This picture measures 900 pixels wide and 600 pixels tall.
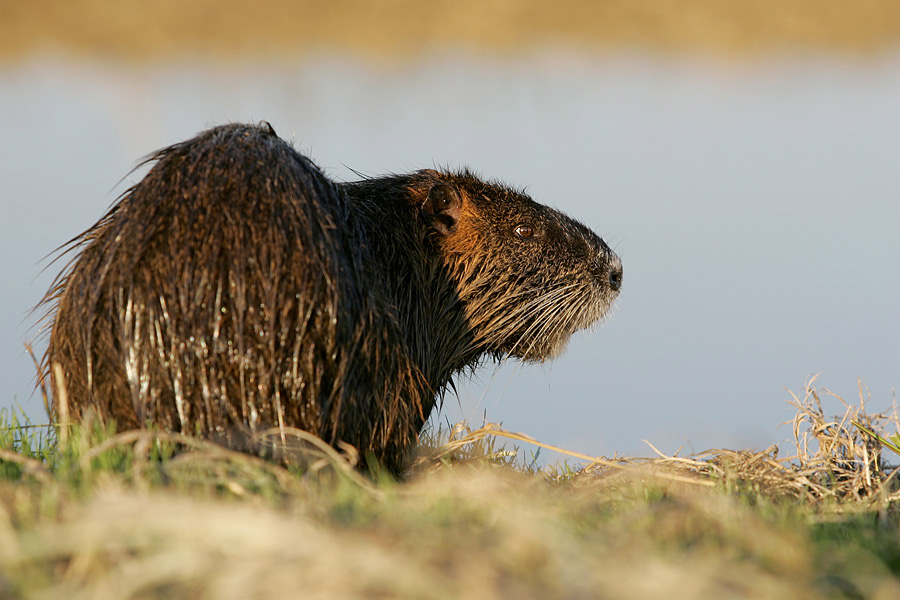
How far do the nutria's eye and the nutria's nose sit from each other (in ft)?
1.48

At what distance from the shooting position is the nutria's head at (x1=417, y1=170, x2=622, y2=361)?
375 centimetres

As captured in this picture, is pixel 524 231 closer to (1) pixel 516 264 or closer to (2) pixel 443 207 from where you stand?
(1) pixel 516 264

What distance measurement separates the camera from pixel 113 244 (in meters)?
2.61

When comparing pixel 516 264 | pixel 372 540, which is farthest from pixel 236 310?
pixel 516 264

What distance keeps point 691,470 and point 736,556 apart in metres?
1.70

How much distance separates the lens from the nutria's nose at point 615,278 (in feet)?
13.5

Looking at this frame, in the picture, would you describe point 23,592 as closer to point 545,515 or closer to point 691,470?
point 545,515

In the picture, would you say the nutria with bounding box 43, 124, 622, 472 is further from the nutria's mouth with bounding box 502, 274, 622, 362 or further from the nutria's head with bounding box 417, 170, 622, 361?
the nutria's mouth with bounding box 502, 274, 622, 362

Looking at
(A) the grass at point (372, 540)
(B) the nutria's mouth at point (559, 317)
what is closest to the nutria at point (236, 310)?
(A) the grass at point (372, 540)

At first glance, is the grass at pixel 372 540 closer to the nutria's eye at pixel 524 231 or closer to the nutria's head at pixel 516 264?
the nutria's head at pixel 516 264

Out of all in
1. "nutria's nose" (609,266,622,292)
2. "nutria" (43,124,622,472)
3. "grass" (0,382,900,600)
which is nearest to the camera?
"grass" (0,382,900,600)

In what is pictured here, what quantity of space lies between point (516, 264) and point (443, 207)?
404 mm

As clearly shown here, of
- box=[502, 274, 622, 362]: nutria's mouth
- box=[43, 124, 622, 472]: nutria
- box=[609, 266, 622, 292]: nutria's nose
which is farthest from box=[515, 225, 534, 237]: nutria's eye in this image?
box=[43, 124, 622, 472]: nutria

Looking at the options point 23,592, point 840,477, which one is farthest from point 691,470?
point 23,592
